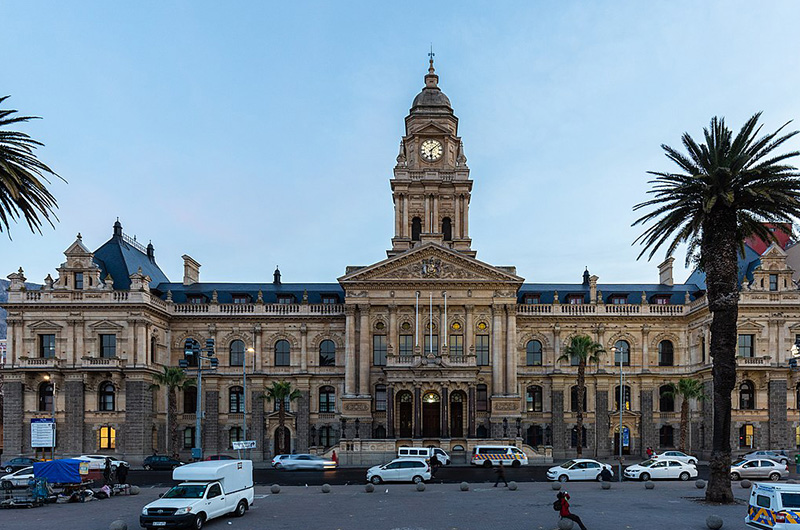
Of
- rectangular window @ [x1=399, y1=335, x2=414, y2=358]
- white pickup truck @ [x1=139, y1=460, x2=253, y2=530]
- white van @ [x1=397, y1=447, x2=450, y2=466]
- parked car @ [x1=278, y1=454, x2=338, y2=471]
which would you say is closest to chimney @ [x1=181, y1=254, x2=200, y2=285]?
rectangular window @ [x1=399, y1=335, x2=414, y2=358]

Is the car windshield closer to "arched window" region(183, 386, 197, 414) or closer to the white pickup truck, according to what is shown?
the white pickup truck

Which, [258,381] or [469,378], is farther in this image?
[258,381]

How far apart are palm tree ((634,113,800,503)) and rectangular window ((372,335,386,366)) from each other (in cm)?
4173

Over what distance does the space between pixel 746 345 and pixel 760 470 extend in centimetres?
2351

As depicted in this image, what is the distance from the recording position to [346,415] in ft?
249

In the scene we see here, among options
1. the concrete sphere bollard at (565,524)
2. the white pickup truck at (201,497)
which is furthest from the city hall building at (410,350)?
the concrete sphere bollard at (565,524)

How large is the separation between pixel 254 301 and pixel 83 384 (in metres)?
19.1

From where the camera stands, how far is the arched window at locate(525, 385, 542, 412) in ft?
265

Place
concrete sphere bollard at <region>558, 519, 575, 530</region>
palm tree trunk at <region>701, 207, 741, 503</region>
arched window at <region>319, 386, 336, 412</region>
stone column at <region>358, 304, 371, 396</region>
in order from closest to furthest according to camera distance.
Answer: concrete sphere bollard at <region>558, 519, 575, 530</region>
palm tree trunk at <region>701, 207, 741, 503</region>
stone column at <region>358, 304, 371, 396</region>
arched window at <region>319, 386, 336, 412</region>

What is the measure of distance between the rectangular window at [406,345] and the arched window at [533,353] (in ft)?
40.4

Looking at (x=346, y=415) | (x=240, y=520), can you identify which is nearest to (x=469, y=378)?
(x=346, y=415)

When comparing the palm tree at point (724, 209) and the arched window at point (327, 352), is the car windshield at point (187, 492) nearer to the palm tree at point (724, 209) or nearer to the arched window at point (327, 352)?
the palm tree at point (724, 209)

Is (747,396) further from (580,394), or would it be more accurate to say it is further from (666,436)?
(580,394)

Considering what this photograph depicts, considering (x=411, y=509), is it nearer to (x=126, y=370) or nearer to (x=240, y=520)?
(x=240, y=520)
